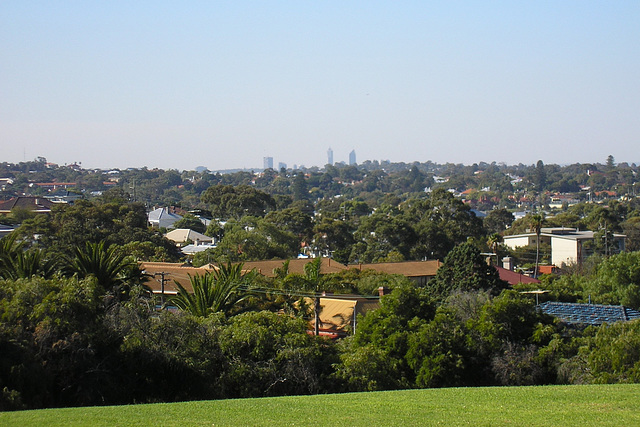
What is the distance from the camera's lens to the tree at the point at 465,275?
34906 mm

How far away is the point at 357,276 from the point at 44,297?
23.7 m

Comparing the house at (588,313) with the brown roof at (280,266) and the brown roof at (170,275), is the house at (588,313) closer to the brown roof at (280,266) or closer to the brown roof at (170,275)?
the brown roof at (170,275)

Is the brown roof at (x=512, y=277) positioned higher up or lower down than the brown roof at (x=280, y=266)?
lower down

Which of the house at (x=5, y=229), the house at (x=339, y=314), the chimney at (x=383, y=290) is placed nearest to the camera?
the house at (x=339, y=314)

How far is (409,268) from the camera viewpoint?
46.9 metres

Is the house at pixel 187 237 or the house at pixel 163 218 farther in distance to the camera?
the house at pixel 163 218

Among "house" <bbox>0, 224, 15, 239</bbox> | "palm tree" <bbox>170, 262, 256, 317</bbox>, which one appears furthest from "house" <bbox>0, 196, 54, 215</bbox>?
"palm tree" <bbox>170, 262, 256, 317</bbox>

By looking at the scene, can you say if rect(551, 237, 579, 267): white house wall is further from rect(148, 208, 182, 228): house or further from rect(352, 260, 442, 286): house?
rect(148, 208, 182, 228): house

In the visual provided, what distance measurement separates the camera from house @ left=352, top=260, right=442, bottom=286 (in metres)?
45.4

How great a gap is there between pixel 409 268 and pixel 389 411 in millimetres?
33405

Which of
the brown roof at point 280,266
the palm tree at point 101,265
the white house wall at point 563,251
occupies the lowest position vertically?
the white house wall at point 563,251

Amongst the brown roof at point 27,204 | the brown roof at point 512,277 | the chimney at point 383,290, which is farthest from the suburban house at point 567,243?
the brown roof at point 27,204

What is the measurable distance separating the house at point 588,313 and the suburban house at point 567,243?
31171 millimetres

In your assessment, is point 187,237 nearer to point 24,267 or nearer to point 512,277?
point 512,277
